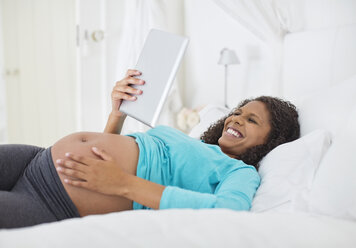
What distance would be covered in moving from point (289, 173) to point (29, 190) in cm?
81

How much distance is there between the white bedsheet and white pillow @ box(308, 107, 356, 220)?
149mm

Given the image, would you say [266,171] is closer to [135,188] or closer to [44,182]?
[135,188]

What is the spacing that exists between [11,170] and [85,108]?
7.49 feet

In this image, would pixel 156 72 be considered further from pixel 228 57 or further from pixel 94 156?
pixel 228 57

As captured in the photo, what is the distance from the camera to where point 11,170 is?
3.90 ft

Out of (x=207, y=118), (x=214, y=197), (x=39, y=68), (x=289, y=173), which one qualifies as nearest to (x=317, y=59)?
(x=207, y=118)

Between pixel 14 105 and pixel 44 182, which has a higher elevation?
pixel 44 182

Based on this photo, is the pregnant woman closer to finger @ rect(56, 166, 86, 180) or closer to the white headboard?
finger @ rect(56, 166, 86, 180)

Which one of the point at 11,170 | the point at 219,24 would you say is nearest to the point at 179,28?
the point at 219,24

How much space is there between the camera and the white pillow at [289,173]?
1.18 metres

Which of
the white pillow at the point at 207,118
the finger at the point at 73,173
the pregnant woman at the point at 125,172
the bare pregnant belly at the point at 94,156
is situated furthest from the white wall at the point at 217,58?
the finger at the point at 73,173

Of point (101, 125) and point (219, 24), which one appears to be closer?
point (219, 24)

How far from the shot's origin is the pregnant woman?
108 cm

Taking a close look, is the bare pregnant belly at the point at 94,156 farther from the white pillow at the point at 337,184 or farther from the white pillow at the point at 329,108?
the white pillow at the point at 329,108
